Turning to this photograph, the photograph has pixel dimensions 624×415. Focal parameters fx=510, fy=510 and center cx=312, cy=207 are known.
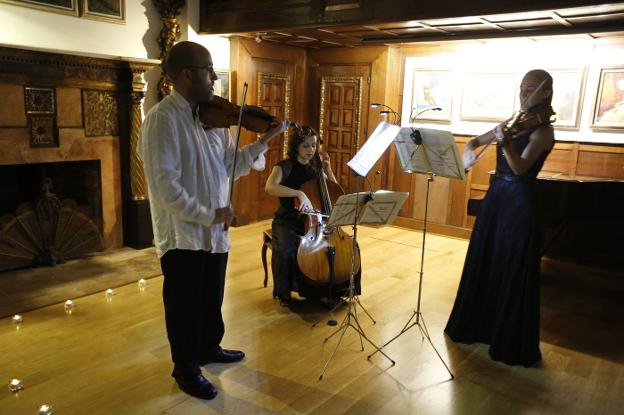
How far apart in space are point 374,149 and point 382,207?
311 mm

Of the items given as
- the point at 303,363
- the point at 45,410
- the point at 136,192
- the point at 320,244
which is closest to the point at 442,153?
the point at 320,244

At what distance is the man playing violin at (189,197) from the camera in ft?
7.04

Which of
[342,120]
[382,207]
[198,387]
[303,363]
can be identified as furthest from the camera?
[342,120]

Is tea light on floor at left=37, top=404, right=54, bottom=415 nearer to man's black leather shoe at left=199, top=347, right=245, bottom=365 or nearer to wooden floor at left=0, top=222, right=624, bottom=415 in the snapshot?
wooden floor at left=0, top=222, right=624, bottom=415

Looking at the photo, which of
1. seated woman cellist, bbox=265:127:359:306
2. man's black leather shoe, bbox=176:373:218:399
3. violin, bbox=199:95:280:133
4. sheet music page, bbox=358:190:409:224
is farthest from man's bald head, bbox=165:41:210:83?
man's black leather shoe, bbox=176:373:218:399

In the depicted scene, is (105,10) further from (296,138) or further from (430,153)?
(430,153)

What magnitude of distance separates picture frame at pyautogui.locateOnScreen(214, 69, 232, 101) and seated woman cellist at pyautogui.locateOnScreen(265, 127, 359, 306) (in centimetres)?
233

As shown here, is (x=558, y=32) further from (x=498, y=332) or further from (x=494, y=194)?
(x=498, y=332)

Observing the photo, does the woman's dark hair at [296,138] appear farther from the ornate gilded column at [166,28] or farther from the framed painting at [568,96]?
the framed painting at [568,96]

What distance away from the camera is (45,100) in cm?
412

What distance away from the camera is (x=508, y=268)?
112 inches

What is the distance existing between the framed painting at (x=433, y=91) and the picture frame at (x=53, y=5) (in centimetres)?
344

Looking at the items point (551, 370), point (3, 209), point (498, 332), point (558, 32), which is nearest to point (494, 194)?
point (498, 332)

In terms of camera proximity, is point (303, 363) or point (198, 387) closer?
point (198, 387)
